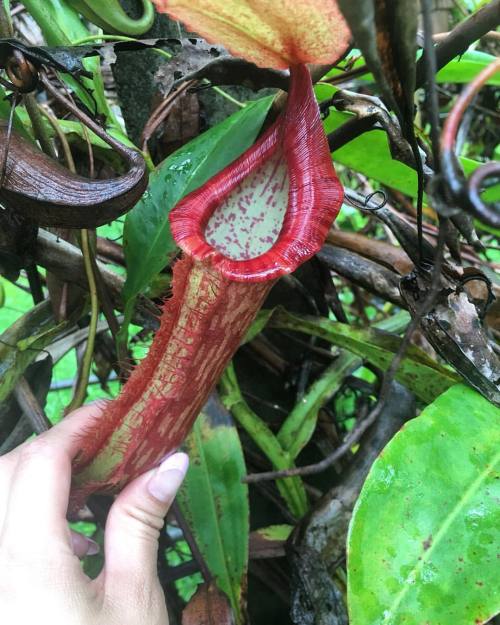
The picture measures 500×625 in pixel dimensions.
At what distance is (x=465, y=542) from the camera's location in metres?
0.46

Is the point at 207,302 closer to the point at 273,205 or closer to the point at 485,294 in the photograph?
the point at 273,205

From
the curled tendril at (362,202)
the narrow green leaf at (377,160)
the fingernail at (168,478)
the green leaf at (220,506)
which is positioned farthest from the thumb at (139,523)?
the narrow green leaf at (377,160)

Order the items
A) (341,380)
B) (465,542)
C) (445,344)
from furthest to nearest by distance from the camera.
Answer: (341,380) → (445,344) → (465,542)

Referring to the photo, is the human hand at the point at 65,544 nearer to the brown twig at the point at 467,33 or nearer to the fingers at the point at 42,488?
the fingers at the point at 42,488

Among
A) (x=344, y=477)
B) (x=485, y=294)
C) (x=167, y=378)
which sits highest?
(x=167, y=378)

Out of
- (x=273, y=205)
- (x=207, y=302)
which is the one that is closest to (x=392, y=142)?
(x=273, y=205)

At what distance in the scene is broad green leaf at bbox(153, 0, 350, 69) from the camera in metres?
0.37

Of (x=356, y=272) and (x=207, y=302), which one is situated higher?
(x=207, y=302)

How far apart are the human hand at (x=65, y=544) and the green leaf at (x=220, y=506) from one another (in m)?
0.11

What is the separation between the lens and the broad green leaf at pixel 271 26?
37 cm

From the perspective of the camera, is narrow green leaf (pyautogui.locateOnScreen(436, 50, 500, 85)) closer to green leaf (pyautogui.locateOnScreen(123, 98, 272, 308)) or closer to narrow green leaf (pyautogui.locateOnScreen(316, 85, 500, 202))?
narrow green leaf (pyautogui.locateOnScreen(316, 85, 500, 202))

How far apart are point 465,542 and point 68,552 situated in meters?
0.36

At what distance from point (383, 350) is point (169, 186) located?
35cm

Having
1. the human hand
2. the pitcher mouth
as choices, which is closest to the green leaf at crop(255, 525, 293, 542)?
the human hand
